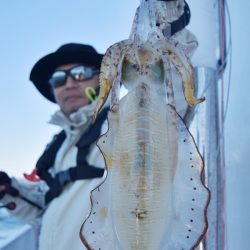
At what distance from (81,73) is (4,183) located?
1.63ft

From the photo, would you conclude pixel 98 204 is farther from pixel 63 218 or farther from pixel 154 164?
pixel 63 218

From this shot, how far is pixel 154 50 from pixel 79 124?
99cm

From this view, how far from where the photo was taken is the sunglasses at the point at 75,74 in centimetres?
170

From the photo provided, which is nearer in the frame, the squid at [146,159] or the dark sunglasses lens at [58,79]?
the squid at [146,159]

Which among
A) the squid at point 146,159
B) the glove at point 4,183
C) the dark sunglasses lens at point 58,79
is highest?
the dark sunglasses lens at point 58,79

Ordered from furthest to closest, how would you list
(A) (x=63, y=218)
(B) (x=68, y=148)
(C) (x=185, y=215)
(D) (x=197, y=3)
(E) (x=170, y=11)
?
(B) (x=68, y=148) < (D) (x=197, y=3) < (A) (x=63, y=218) < (E) (x=170, y=11) < (C) (x=185, y=215)

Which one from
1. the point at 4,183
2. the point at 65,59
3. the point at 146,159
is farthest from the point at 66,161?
the point at 146,159

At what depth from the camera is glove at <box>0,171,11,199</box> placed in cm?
163

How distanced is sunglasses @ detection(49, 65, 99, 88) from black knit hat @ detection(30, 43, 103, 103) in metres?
0.03

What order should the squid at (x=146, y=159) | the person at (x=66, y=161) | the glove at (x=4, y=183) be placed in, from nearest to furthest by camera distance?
1. the squid at (x=146, y=159)
2. the person at (x=66, y=161)
3. the glove at (x=4, y=183)

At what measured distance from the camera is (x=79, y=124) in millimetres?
1612

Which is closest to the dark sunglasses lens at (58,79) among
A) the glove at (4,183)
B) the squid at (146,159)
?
the glove at (4,183)

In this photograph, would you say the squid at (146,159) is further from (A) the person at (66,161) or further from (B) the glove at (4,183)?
(B) the glove at (4,183)

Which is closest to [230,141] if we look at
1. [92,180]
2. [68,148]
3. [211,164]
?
[211,164]
